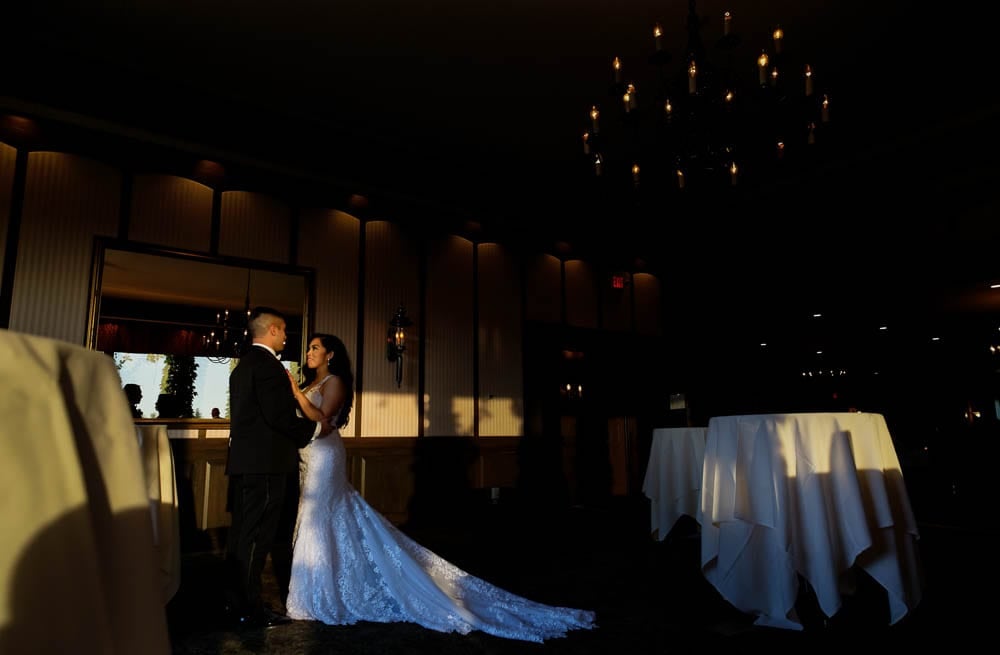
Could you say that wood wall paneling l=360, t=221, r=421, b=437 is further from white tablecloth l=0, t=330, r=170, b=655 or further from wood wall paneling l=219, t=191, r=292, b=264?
white tablecloth l=0, t=330, r=170, b=655

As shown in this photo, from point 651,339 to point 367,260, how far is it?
14.8ft

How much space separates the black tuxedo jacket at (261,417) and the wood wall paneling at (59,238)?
2.93 meters

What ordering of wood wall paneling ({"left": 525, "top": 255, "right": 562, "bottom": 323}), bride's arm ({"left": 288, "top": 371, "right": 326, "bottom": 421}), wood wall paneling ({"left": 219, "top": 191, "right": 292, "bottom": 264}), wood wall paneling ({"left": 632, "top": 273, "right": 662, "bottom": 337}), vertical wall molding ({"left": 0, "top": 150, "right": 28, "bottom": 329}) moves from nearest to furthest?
bride's arm ({"left": 288, "top": 371, "right": 326, "bottom": 421})
vertical wall molding ({"left": 0, "top": 150, "right": 28, "bottom": 329})
wood wall paneling ({"left": 219, "top": 191, "right": 292, "bottom": 264})
wood wall paneling ({"left": 525, "top": 255, "right": 562, "bottom": 323})
wood wall paneling ({"left": 632, "top": 273, "right": 662, "bottom": 337})

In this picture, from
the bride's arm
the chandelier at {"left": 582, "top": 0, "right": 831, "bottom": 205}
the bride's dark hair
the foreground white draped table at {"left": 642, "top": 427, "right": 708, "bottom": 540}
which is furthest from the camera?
the foreground white draped table at {"left": 642, "top": 427, "right": 708, "bottom": 540}

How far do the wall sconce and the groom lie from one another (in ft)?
11.7

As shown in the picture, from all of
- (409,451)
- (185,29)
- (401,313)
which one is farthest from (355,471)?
(185,29)

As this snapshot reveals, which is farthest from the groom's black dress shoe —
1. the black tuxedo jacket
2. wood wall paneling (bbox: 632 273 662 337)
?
wood wall paneling (bbox: 632 273 662 337)

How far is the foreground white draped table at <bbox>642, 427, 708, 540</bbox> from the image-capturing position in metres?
4.88

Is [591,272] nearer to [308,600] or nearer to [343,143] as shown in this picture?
[343,143]

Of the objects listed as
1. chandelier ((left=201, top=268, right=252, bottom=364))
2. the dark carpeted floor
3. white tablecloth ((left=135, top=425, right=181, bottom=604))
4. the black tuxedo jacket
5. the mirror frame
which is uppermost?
the mirror frame

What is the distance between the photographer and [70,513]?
656 millimetres

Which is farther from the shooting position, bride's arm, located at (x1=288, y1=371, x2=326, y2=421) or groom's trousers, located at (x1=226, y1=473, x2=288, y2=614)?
bride's arm, located at (x1=288, y1=371, x2=326, y2=421)

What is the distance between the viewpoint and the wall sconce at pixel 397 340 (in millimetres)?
6812

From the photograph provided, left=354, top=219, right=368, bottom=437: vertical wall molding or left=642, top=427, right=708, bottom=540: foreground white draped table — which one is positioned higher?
left=354, top=219, right=368, bottom=437: vertical wall molding
